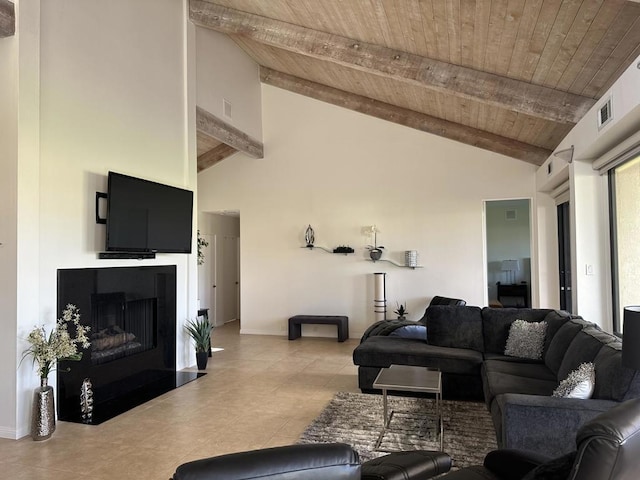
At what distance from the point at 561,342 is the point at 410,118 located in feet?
15.7

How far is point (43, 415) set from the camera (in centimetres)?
349

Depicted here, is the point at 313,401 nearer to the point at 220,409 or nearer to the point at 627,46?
the point at 220,409

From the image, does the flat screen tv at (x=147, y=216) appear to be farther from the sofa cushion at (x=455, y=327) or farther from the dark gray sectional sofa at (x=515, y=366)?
the sofa cushion at (x=455, y=327)

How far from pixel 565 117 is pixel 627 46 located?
3.81ft

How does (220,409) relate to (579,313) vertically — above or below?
below

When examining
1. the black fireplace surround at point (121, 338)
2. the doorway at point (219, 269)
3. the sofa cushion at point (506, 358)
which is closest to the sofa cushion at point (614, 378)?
the sofa cushion at point (506, 358)

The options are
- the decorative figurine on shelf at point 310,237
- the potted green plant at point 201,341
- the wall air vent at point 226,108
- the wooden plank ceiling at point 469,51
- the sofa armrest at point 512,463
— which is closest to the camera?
the sofa armrest at point 512,463

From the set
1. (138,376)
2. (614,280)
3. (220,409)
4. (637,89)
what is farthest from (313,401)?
(637,89)

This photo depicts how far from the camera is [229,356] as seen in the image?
6398 millimetres

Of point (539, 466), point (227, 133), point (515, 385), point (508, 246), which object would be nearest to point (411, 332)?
point (515, 385)

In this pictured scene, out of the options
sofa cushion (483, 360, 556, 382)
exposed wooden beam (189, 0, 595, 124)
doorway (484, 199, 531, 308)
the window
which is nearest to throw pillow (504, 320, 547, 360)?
sofa cushion (483, 360, 556, 382)

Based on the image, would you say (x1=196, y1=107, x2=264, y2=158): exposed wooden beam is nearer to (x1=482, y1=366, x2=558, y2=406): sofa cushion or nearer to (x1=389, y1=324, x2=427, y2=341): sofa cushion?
(x1=389, y1=324, x2=427, y2=341): sofa cushion

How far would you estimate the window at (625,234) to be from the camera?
12.4 feet

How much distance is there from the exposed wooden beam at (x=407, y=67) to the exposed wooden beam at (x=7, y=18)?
2.76 meters
